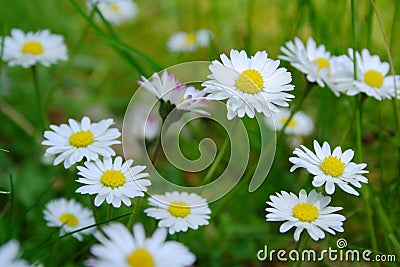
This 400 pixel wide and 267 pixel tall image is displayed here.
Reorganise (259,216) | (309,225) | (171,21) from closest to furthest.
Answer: (309,225) < (259,216) < (171,21)

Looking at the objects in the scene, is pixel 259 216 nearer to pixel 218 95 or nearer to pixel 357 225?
pixel 357 225

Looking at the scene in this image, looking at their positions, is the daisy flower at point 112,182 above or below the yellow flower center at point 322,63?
below

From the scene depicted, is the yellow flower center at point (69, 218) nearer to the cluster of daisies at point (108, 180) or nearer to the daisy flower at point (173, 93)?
the cluster of daisies at point (108, 180)

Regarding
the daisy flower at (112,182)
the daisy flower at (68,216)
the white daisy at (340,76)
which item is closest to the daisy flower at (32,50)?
the daisy flower at (68,216)

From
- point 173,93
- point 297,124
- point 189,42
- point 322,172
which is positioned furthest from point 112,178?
point 189,42

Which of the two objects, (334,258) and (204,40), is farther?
(204,40)

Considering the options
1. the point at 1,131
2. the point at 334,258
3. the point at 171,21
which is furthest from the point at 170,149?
the point at 171,21
